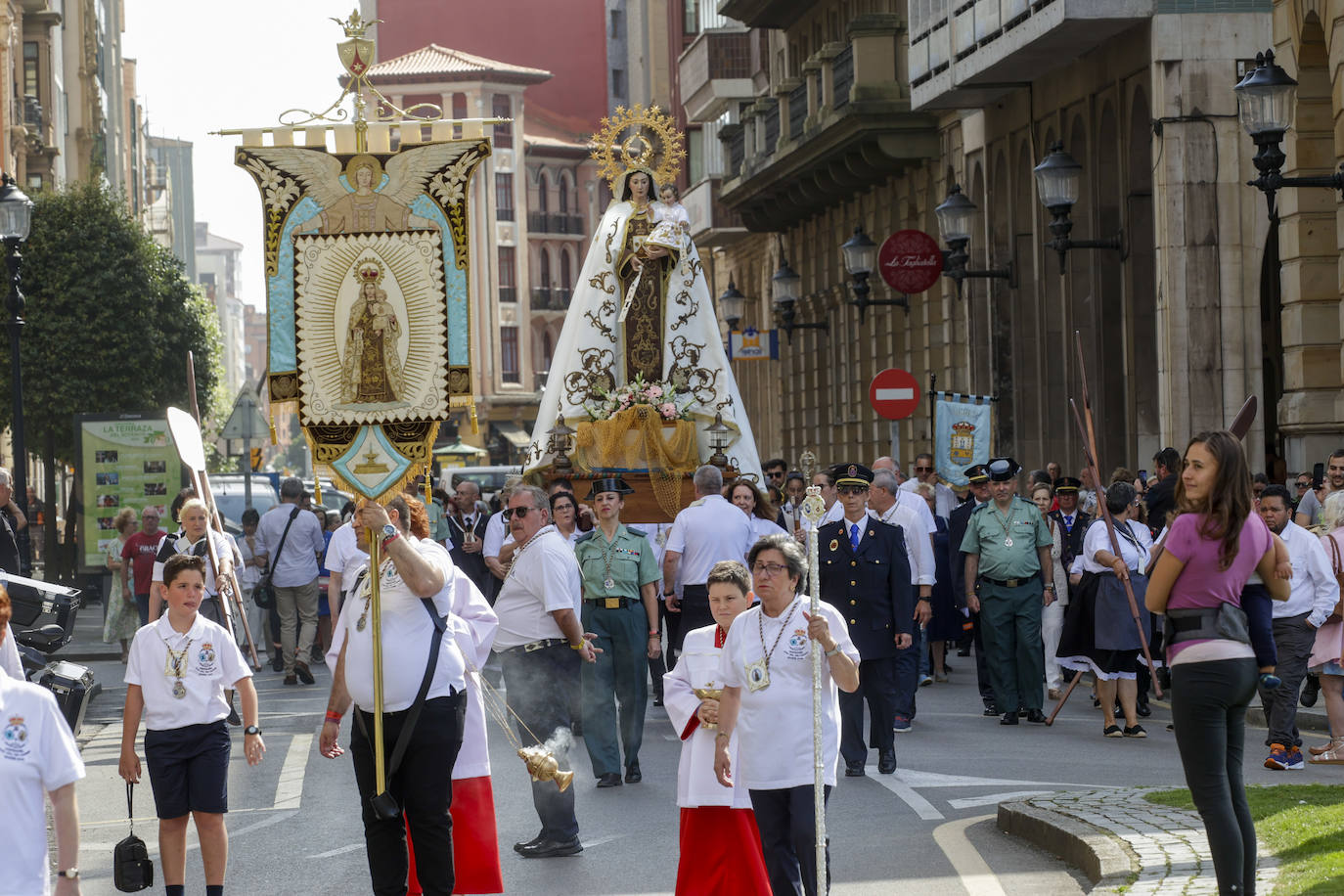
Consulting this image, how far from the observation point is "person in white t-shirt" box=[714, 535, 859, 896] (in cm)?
770

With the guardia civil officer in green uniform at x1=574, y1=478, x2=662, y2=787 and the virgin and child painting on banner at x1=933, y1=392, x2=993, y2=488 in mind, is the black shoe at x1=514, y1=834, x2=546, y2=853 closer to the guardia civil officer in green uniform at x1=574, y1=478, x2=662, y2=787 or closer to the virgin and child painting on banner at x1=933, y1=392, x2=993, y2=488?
the guardia civil officer in green uniform at x1=574, y1=478, x2=662, y2=787

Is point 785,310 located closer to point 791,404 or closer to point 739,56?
point 791,404

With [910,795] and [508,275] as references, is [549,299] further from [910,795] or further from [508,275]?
[910,795]

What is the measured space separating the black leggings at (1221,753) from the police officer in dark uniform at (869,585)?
5.16 m

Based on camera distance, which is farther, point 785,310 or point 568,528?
point 785,310

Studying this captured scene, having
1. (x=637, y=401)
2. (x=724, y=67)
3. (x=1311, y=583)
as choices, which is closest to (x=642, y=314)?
(x=637, y=401)

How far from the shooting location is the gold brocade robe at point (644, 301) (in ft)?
70.6

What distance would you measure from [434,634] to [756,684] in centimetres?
128

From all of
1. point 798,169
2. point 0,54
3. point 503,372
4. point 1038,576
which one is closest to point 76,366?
point 0,54

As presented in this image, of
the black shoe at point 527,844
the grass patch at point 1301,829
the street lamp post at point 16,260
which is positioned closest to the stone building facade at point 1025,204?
the street lamp post at point 16,260

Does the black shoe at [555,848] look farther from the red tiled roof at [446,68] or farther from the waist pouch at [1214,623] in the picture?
the red tiled roof at [446,68]

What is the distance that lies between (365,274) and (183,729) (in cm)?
222

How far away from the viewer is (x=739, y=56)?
50.5 metres

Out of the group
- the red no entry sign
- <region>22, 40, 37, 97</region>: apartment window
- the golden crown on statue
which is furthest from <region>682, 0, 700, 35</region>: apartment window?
the golden crown on statue
